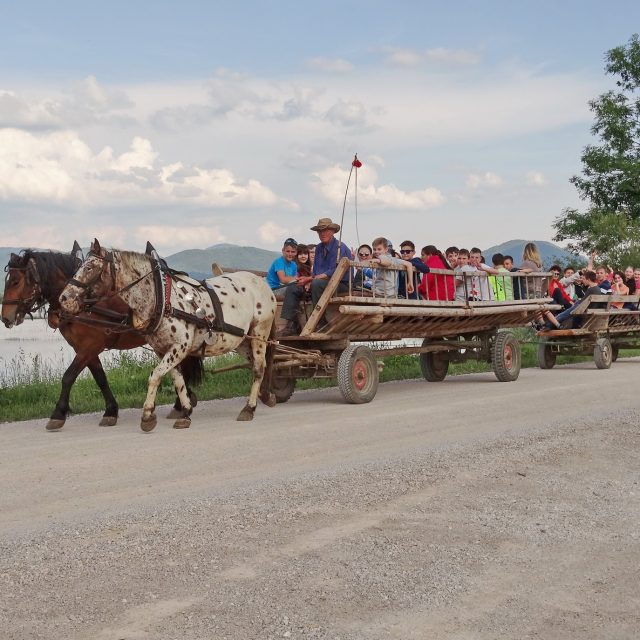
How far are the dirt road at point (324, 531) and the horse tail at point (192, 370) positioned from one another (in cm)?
170

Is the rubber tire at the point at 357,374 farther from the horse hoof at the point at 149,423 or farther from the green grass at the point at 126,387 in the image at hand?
the horse hoof at the point at 149,423

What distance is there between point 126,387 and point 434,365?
506 cm

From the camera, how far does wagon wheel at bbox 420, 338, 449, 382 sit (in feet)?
51.8

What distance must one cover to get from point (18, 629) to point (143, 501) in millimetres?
2312

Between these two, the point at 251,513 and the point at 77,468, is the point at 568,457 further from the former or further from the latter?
the point at 77,468

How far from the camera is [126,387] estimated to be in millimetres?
14664

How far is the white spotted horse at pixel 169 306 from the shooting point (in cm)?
994

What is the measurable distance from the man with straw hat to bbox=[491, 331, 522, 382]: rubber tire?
13.1 ft

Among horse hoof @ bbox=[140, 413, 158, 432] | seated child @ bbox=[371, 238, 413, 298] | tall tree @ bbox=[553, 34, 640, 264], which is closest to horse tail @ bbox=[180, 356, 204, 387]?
horse hoof @ bbox=[140, 413, 158, 432]

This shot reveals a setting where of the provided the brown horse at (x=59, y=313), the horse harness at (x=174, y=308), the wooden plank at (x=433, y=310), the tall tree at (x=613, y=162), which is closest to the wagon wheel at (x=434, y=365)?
the wooden plank at (x=433, y=310)

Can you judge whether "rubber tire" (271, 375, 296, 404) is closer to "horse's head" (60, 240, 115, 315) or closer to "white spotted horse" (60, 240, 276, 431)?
"white spotted horse" (60, 240, 276, 431)

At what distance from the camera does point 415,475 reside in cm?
733

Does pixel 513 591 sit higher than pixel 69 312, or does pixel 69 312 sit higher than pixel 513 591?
pixel 69 312

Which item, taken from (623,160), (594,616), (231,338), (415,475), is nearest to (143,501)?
(415,475)
